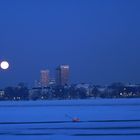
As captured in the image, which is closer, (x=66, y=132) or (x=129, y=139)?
(x=129, y=139)

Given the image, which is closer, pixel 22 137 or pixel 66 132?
pixel 22 137

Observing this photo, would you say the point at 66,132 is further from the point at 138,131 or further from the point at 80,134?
the point at 138,131

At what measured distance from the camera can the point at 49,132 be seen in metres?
27.4

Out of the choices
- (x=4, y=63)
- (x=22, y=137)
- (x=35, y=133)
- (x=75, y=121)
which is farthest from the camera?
(x=75, y=121)

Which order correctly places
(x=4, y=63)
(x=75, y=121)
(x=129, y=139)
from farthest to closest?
1. (x=75, y=121)
2. (x=129, y=139)
3. (x=4, y=63)

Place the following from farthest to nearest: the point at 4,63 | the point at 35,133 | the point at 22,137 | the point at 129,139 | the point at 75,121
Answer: the point at 75,121
the point at 35,133
the point at 22,137
the point at 129,139
the point at 4,63

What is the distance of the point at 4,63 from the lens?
1575 centimetres

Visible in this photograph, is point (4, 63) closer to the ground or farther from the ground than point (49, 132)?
farther from the ground

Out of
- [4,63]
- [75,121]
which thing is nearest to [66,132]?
[75,121]

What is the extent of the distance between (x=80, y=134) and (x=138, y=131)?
267cm

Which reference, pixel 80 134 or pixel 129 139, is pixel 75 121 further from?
pixel 129 139

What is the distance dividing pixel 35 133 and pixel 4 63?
1159cm

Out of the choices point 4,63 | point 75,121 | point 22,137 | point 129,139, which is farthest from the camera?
point 75,121

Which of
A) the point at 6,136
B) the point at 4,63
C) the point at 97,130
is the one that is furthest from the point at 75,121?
the point at 4,63
